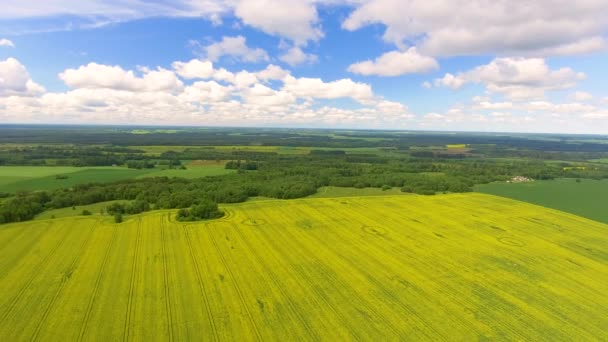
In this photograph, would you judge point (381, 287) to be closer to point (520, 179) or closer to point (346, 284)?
point (346, 284)

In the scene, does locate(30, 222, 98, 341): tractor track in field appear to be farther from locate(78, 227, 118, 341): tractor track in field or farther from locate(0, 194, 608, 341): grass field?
locate(78, 227, 118, 341): tractor track in field

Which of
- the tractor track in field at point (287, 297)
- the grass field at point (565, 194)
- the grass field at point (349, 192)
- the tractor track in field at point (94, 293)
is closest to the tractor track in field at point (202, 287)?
the tractor track in field at point (287, 297)

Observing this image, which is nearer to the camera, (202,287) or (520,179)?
(202,287)

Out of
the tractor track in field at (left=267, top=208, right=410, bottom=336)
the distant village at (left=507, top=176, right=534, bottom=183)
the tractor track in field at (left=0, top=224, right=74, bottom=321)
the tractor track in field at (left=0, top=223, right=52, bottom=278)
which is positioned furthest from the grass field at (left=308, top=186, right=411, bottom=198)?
the tractor track in field at (left=0, top=223, right=52, bottom=278)

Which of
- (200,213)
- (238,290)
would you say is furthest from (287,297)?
(200,213)

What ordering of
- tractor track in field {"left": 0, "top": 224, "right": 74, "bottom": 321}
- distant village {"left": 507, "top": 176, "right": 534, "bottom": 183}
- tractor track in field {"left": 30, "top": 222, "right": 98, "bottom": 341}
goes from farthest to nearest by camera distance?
distant village {"left": 507, "top": 176, "right": 534, "bottom": 183} → tractor track in field {"left": 0, "top": 224, "right": 74, "bottom": 321} → tractor track in field {"left": 30, "top": 222, "right": 98, "bottom": 341}

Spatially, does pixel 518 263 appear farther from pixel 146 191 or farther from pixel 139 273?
pixel 146 191

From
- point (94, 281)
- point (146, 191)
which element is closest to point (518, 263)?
point (94, 281)
